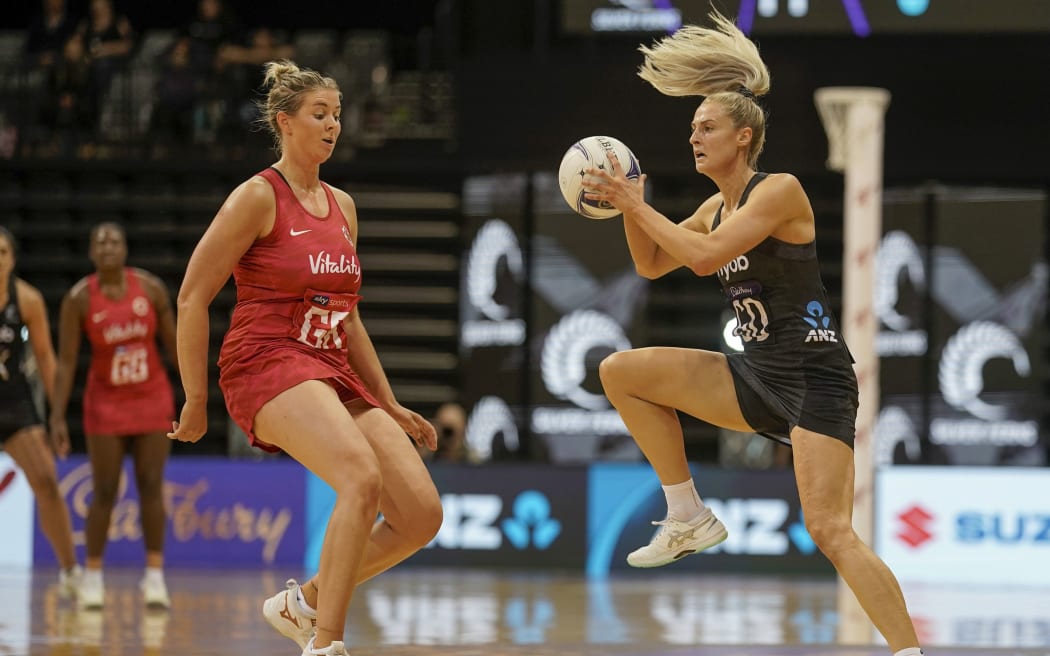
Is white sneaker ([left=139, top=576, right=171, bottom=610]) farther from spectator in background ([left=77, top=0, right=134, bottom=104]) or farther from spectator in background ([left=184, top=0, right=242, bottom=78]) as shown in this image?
spectator in background ([left=77, top=0, right=134, bottom=104])

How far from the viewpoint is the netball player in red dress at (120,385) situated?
314 inches

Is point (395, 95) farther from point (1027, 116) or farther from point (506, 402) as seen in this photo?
point (1027, 116)

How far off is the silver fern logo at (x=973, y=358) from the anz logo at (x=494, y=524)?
158 inches

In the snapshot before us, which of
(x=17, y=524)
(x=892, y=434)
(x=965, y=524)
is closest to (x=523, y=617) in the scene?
(x=965, y=524)

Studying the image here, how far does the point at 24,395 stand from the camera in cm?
803

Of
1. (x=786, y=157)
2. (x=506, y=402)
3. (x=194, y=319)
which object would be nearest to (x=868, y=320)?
(x=194, y=319)

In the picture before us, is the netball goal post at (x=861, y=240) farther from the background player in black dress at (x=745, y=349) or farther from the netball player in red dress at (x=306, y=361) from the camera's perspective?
the netball player in red dress at (x=306, y=361)

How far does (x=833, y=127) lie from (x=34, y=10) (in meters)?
11.4

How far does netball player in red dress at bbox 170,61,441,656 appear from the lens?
15.0 feet

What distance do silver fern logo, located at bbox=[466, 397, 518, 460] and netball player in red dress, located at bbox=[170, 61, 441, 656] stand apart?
25.5 feet

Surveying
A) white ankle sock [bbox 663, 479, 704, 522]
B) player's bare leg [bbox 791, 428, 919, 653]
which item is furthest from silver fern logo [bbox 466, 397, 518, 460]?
player's bare leg [bbox 791, 428, 919, 653]

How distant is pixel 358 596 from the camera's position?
873 centimetres

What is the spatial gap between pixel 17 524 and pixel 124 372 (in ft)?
9.75

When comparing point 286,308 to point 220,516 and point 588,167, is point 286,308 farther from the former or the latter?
point 220,516
